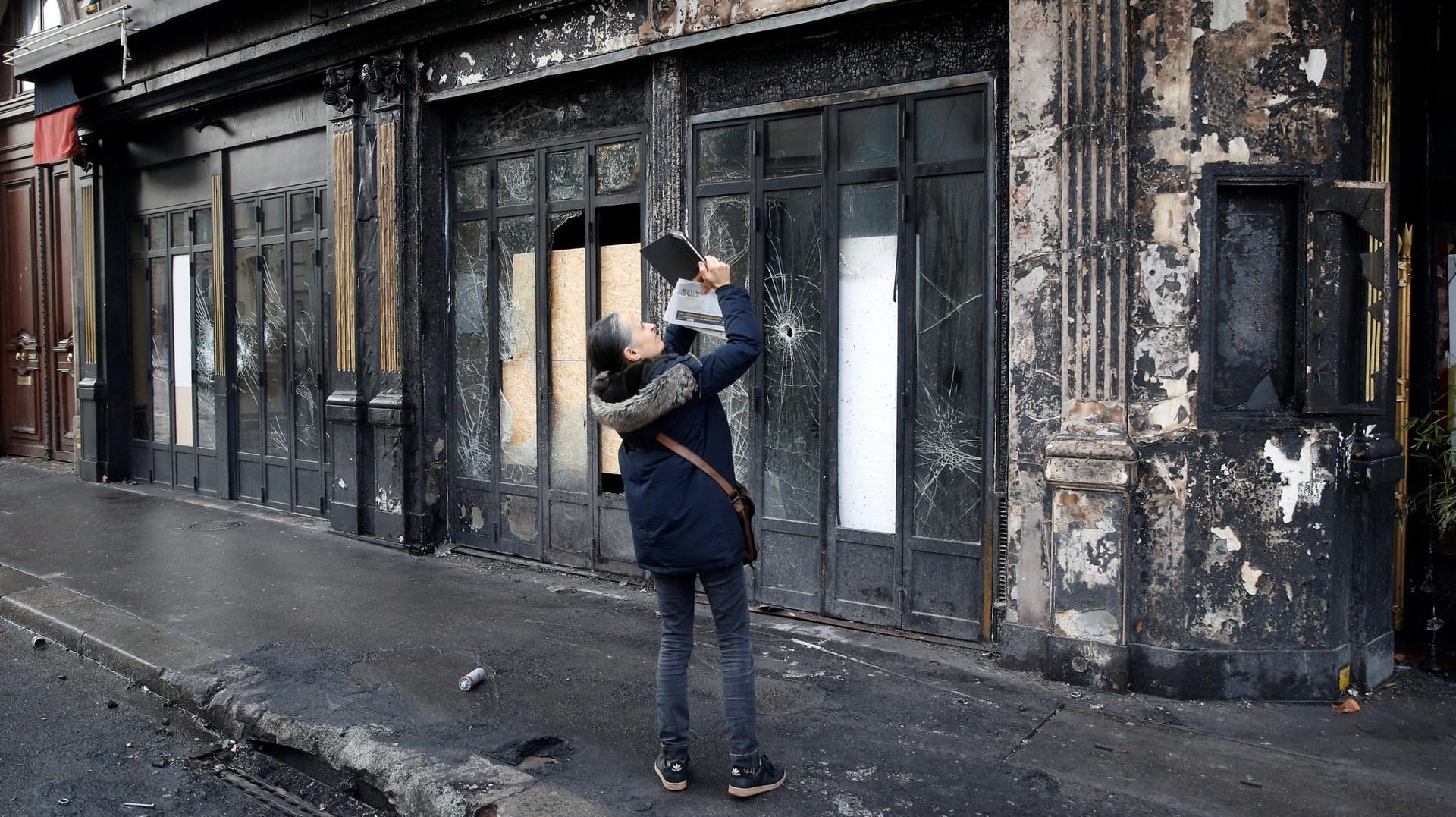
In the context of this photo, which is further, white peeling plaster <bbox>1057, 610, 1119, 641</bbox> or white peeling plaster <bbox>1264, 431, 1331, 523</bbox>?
white peeling plaster <bbox>1057, 610, 1119, 641</bbox>

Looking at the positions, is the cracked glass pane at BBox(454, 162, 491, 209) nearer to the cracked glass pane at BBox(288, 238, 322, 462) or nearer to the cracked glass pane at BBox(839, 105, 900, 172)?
the cracked glass pane at BBox(288, 238, 322, 462)

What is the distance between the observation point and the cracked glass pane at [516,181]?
741cm

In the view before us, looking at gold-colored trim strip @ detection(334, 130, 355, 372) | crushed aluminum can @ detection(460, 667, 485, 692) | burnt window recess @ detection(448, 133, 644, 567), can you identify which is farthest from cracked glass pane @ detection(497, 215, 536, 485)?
crushed aluminum can @ detection(460, 667, 485, 692)

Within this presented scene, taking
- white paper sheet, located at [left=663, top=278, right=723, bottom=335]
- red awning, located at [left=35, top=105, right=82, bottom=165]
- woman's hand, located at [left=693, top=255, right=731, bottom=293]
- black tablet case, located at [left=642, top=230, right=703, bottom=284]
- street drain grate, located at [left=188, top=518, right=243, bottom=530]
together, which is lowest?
street drain grate, located at [left=188, top=518, right=243, bottom=530]

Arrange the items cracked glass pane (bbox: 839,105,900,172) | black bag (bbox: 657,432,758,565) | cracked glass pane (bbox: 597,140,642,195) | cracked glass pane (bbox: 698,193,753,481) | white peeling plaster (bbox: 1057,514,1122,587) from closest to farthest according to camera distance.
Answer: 1. black bag (bbox: 657,432,758,565)
2. white peeling plaster (bbox: 1057,514,1122,587)
3. cracked glass pane (bbox: 839,105,900,172)
4. cracked glass pane (bbox: 698,193,753,481)
5. cracked glass pane (bbox: 597,140,642,195)

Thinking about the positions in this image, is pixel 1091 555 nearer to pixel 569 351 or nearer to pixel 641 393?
pixel 641 393

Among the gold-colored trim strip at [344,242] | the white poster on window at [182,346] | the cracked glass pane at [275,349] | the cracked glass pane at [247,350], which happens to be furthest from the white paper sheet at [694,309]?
the white poster on window at [182,346]

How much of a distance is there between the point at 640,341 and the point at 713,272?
364 millimetres

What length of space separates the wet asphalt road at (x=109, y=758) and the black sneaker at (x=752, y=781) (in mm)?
1451

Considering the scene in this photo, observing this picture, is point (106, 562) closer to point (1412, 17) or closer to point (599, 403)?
point (599, 403)

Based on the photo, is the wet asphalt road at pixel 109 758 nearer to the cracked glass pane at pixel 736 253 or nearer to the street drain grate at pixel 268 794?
the street drain grate at pixel 268 794

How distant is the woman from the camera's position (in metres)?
3.58

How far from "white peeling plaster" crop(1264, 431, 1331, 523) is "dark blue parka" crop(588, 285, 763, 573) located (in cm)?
256

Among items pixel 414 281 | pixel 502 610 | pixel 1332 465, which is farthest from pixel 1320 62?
pixel 414 281
